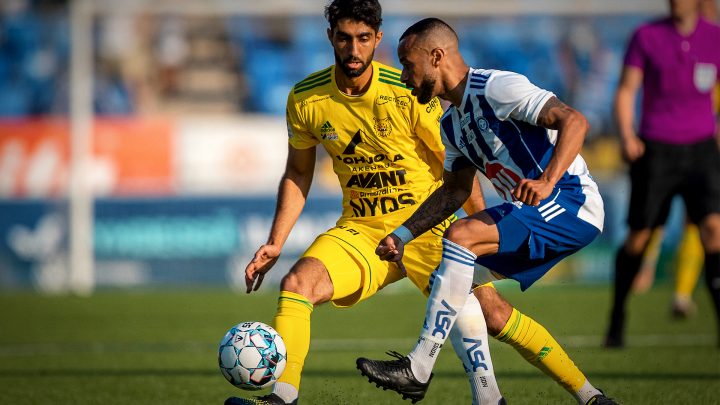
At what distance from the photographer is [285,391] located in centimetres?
523

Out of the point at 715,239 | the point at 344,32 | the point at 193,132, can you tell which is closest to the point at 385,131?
the point at 344,32

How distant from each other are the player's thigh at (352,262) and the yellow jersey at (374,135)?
0.15 meters

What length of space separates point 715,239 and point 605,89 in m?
12.1

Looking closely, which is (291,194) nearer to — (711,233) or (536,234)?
(536,234)

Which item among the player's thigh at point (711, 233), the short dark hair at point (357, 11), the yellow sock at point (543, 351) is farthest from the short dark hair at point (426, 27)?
the player's thigh at point (711, 233)

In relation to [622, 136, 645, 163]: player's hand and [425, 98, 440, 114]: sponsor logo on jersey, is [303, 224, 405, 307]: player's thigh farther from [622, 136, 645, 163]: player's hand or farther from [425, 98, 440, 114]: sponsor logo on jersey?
[622, 136, 645, 163]: player's hand

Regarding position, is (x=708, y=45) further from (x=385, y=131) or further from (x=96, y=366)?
(x=96, y=366)

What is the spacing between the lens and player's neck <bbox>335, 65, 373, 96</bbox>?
Answer: 5977mm

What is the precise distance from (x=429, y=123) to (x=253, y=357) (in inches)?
66.0

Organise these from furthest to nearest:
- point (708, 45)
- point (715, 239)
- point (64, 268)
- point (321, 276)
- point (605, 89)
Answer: point (605, 89), point (64, 268), point (708, 45), point (715, 239), point (321, 276)

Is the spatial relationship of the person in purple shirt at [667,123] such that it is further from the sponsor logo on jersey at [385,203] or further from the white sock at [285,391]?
the white sock at [285,391]

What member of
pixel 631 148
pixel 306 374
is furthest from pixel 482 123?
pixel 631 148

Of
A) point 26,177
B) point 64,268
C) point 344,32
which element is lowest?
point 64,268

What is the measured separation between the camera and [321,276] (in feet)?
18.5
